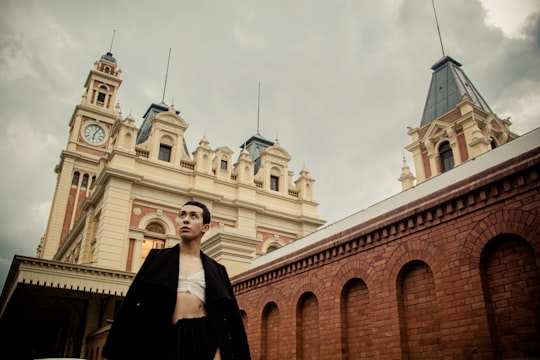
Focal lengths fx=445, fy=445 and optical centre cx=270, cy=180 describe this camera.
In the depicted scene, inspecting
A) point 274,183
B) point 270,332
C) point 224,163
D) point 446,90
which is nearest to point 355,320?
point 270,332

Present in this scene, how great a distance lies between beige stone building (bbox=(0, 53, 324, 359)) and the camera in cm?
1753

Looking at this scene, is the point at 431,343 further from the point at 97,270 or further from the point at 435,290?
the point at 97,270

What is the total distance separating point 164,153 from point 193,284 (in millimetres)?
24706

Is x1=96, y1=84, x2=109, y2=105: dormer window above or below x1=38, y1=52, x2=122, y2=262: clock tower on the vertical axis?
above

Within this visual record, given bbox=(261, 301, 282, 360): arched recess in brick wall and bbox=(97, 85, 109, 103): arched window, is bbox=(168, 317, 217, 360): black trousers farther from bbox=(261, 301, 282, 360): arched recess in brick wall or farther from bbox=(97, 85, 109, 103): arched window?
bbox=(97, 85, 109, 103): arched window

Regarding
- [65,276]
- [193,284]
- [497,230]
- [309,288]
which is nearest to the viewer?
[193,284]

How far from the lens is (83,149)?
48688mm

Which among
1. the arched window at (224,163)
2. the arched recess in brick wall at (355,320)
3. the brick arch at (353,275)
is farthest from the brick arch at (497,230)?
the arched window at (224,163)

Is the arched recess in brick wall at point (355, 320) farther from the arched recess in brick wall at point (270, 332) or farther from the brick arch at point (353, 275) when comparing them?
the arched recess in brick wall at point (270, 332)

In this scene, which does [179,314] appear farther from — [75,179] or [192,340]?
[75,179]

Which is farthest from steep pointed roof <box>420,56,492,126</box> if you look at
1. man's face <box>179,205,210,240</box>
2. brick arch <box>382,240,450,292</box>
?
man's face <box>179,205,210,240</box>

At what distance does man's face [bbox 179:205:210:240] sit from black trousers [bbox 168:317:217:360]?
0.77 meters

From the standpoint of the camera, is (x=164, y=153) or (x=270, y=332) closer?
(x=270, y=332)

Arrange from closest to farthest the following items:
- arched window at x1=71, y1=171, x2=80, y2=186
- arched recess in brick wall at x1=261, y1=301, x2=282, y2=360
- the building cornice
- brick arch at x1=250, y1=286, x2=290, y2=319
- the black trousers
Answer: the black trousers
brick arch at x1=250, y1=286, x2=290, y2=319
arched recess in brick wall at x1=261, y1=301, x2=282, y2=360
the building cornice
arched window at x1=71, y1=171, x2=80, y2=186
